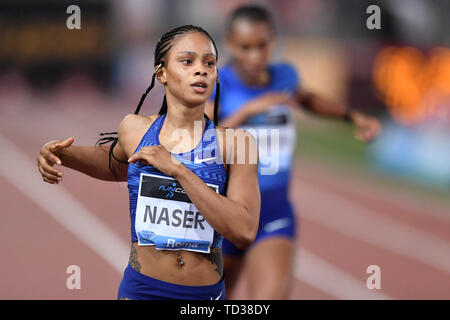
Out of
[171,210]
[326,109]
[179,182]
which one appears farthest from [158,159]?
[326,109]

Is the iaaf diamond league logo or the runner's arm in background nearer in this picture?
the iaaf diamond league logo

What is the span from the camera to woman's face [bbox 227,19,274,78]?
4.93m

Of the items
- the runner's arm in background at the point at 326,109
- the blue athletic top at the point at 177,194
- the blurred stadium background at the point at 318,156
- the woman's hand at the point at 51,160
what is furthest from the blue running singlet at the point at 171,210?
the blurred stadium background at the point at 318,156

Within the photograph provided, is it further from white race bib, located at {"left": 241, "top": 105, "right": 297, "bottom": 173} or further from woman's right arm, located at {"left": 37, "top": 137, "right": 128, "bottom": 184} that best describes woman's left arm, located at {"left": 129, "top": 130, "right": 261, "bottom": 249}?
white race bib, located at {"left": 241, "top": 105, "right": 297, "bottom": 173}

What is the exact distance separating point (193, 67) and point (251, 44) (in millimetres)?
2015

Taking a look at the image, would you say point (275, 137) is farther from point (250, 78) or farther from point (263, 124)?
point (250, 78)

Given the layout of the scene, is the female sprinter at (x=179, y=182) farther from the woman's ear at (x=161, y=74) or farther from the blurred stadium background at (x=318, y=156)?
the blurred stadium background at (x=318, y=156)

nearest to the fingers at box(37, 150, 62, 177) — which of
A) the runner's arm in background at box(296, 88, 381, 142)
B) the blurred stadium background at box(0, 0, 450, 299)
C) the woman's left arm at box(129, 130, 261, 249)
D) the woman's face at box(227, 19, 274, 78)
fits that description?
the woman's left arm at box(129, 130, 261, 249)

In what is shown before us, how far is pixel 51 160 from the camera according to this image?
3.17 m

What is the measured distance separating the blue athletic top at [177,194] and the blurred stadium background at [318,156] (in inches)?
159

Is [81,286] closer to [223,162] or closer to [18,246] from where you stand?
[18,246]

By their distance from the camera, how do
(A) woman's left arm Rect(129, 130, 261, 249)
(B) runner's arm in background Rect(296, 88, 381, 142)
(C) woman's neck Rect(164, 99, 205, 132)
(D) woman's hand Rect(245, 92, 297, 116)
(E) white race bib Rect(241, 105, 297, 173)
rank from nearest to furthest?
(A) woman's left arm Rect(129, 130, 261, 249) → (C) woman's neck Rect(164, 99, 205, 132) → (D) woman's hand Rect(245, 92, 297, 116) → (E) white race bib Rect(241, 105, 297, 173) → (B) runner's arm in background Rect(296, 88, 381, 142)

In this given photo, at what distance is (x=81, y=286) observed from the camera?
7.45 meters

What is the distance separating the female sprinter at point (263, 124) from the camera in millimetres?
4820
